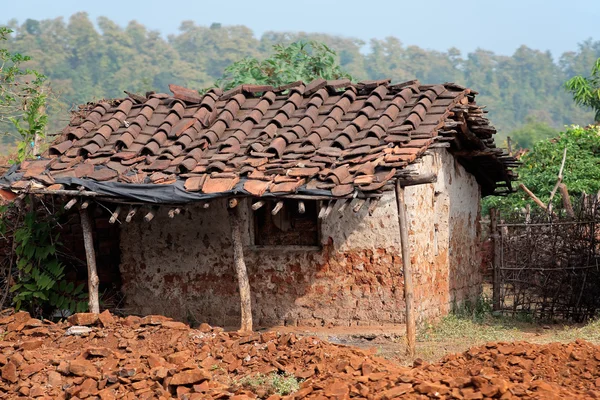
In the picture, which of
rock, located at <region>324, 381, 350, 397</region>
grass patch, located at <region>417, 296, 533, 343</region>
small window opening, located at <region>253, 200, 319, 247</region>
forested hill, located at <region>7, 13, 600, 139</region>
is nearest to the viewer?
rock, located at <region>324, 381, 350, 397</region>

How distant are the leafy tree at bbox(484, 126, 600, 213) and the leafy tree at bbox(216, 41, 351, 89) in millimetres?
5007

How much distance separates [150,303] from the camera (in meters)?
12.4

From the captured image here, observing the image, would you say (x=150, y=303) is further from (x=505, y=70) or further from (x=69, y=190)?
(x=505, y=70)

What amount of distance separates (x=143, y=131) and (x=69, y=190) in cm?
168

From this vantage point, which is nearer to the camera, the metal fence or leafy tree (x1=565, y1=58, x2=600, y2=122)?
the metal fence

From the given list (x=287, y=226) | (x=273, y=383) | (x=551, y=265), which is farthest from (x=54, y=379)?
(x=551, y=265)

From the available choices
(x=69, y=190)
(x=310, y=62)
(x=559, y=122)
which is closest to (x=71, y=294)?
(x=69, y=190)

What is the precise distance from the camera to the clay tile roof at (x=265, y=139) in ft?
33.2

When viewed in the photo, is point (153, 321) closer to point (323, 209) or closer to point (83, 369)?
point (83, 369)

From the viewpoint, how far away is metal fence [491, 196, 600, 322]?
40.5 ft

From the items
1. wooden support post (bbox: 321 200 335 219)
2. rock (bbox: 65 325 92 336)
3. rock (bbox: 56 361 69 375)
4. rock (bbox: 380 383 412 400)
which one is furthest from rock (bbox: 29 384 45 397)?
wooden support post (bbox: 321 200 335 219)

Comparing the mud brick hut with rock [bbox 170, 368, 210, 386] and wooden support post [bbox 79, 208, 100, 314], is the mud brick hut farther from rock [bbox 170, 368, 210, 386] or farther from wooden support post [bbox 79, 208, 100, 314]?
rock [bbox 170, 368, 210, 386]

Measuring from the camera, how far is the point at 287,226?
457 inches

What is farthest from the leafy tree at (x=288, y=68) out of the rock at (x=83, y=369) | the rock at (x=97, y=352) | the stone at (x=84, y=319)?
the rock at (x=83, y=369)
